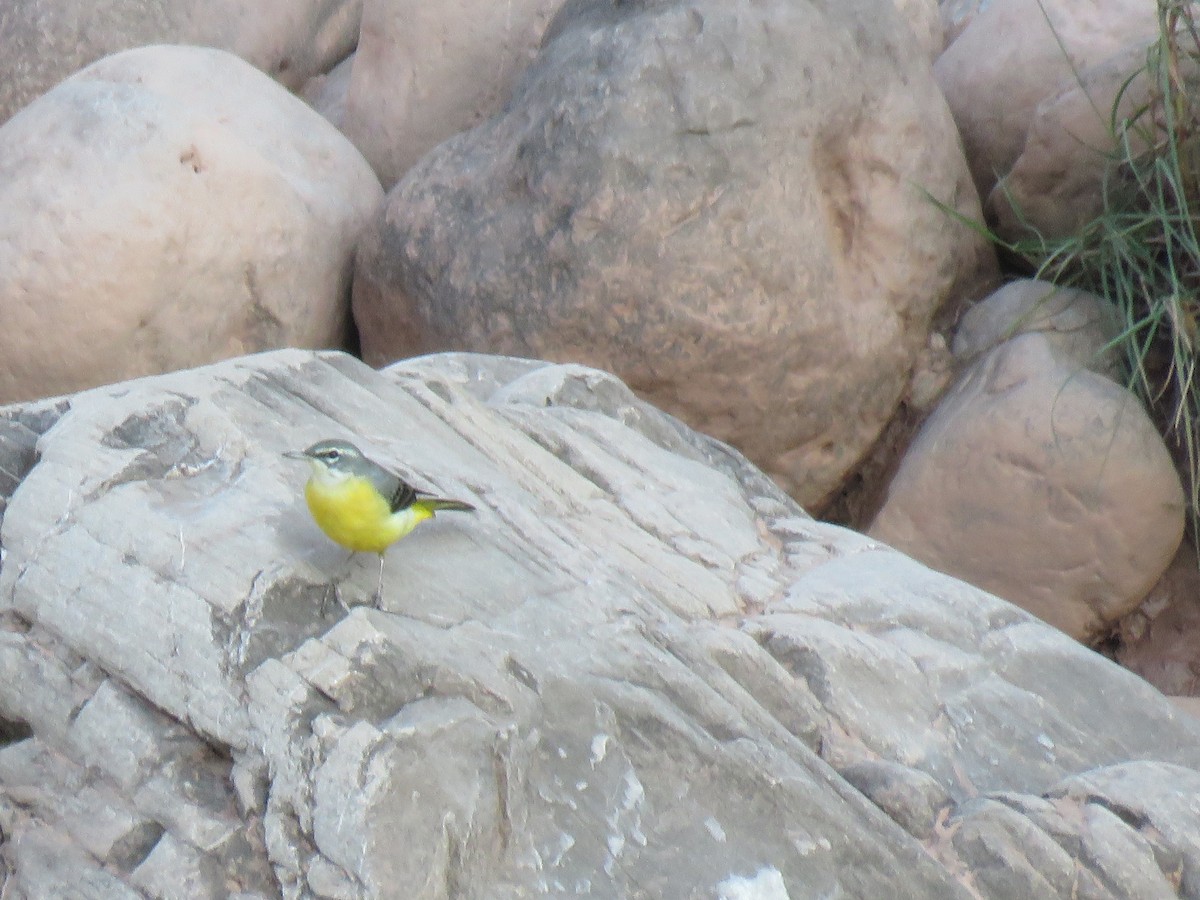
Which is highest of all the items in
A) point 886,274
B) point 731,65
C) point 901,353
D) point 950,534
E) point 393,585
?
point 731,65

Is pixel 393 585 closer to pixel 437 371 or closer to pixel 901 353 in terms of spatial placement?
pixel 437 371

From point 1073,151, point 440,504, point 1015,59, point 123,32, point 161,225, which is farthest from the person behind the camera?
point 123,32

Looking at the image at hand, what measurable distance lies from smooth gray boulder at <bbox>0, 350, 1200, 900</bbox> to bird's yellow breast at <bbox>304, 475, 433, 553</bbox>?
0.13 m

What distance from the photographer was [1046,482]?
549 centimetres

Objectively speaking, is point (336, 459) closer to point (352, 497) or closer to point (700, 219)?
point (352, 497)

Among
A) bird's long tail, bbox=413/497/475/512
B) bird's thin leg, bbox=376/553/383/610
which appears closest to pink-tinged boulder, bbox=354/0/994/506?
bird's long tail, bbox=413/497/475/512

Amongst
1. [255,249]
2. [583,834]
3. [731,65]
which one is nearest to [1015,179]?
[731,65]

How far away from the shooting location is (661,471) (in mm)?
4145

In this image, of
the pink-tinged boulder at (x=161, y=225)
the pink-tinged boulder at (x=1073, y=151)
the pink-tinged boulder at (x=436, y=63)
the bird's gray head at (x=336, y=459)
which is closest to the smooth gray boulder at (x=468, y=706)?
the bird's gray head at (x=336, y=459)

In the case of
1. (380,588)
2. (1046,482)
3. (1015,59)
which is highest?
(1015,59)

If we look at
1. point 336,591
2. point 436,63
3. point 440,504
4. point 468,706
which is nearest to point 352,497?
point 336,591

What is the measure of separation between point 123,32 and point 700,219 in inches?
140

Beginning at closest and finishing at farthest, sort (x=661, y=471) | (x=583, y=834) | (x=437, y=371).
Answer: (x=583, y=834) → (x=661, y=471) → (x=437, y=371)

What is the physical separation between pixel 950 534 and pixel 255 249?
3.27 meters
